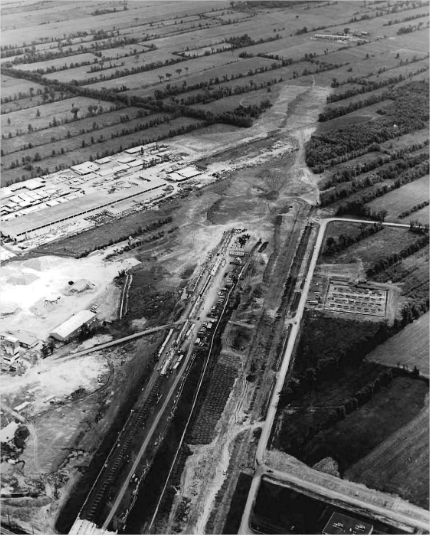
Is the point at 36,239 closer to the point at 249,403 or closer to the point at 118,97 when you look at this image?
the point at 249,403

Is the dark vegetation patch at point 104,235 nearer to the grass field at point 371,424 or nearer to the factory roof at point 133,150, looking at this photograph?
the factory roof at point 133,150

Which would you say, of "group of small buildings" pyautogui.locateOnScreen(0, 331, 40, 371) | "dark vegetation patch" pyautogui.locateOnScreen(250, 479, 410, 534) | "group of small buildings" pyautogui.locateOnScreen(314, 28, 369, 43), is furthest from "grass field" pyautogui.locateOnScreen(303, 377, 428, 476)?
"group of small buildings" pyautogui.locateOnScreen(314, 28, 369, 43)

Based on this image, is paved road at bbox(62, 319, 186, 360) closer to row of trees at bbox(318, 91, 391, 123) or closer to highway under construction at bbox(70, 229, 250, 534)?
highway under construction at bbox(70, 229, 250, 534)

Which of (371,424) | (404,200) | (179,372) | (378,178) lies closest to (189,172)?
(378,178)

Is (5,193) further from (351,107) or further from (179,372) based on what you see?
(351,107)

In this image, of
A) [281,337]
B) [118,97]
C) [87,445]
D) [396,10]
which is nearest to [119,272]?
[281,337]
